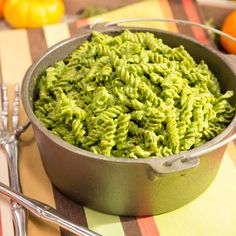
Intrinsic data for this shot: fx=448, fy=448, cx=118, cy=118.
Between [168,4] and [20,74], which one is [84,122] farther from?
[168,4]

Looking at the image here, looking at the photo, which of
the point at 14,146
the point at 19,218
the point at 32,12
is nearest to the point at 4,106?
the point at 14,146

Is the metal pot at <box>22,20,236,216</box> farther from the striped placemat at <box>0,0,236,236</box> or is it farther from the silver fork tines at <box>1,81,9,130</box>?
the silver fork tines at <box>1,81,9,130</box>

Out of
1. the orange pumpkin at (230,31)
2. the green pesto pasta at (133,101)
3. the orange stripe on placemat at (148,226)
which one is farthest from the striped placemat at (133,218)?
the orange pumpkin at (230,31)

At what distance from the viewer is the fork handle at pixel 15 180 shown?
2.57 feet

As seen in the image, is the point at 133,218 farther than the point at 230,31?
No

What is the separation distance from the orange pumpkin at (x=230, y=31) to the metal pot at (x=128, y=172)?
0.35 m

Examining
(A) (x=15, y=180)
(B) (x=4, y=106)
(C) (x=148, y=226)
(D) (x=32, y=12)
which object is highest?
(D) (x=32, y=12)

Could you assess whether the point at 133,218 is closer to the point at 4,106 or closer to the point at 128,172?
the point at 128,172

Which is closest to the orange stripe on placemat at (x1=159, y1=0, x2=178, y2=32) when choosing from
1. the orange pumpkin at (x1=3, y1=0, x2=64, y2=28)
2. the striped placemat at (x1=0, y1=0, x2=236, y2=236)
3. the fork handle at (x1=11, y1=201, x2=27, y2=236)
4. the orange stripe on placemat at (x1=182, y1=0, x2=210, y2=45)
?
the orange stripe on placemat at (x1=182, y1=0, x2=210, y2=45)

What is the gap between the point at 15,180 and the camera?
2.82 feet

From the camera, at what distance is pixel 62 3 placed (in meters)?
1.40

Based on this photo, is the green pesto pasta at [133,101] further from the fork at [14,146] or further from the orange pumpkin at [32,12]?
the orange pumpkin at [32,12]

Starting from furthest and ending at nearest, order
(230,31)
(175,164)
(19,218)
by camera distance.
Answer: (230,31)
(19,218)
(175,164)

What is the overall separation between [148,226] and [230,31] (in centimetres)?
65
